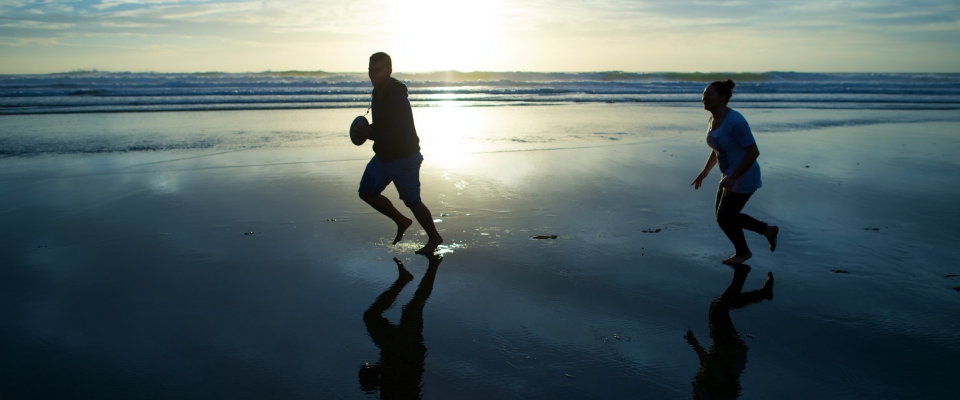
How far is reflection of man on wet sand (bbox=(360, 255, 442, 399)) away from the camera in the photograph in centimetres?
283

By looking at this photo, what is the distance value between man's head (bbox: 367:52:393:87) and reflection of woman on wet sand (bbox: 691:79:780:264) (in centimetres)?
238

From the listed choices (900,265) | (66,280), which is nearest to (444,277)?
(66,280)

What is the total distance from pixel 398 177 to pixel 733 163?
8.50 ft

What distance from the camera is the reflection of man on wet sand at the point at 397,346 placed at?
283 cm

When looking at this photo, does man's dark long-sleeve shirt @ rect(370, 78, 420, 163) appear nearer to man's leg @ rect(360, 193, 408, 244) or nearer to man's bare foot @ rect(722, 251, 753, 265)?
man's leg @ rect(360, 193, 408, 244)

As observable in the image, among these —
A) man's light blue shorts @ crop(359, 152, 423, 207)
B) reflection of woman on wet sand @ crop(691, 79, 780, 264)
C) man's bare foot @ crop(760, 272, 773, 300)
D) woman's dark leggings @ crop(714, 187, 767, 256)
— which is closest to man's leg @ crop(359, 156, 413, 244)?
man's light blue shorts @ crop(359, 152, 423, 207)

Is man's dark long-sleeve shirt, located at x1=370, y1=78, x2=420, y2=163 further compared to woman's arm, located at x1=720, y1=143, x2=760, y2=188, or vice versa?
man's dark long-sleeve shirt, located at x1=370, y1=78, x2=420, y2=163

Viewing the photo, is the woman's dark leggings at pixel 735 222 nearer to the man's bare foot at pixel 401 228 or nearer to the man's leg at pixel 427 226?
the man's leg at pixel 427 226

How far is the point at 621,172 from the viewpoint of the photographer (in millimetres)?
8258

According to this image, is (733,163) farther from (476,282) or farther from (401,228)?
(401,228)

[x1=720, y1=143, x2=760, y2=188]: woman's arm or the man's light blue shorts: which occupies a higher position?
[x1=720, y1=143, x2=760, y2=188]: woman's arm

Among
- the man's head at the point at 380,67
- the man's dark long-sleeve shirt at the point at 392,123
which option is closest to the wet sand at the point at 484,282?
the man's dark long-sleeve shirt at the point at 392,123

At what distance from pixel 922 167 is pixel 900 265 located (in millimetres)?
5446

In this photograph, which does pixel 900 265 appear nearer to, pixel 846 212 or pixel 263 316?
pixel 846 212
